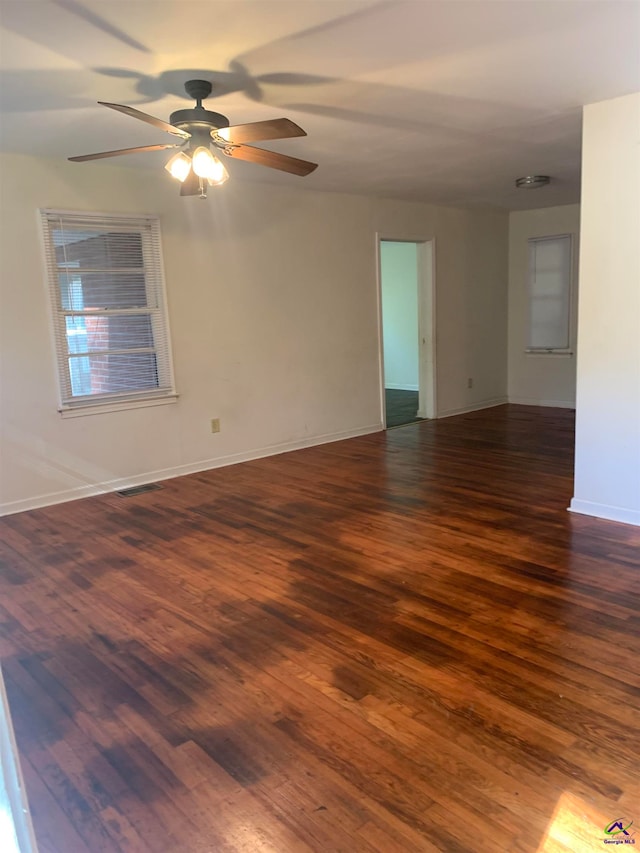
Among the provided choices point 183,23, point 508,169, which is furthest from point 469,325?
point 183,23

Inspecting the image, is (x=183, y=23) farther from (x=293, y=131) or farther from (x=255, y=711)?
(x=255, y=711)

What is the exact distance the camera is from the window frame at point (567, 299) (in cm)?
729

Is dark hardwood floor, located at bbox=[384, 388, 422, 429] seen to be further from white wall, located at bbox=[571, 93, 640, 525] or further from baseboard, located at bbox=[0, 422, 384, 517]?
white wall, located at bbox=[571, 93, 640, 525]

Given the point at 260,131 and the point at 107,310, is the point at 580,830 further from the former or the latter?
the point at 107,310

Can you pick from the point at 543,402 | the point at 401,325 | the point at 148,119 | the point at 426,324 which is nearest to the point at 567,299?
the point at 543,402

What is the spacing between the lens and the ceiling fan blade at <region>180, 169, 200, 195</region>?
10.5 ft

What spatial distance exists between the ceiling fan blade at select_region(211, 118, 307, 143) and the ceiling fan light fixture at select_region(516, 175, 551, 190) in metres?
3.41

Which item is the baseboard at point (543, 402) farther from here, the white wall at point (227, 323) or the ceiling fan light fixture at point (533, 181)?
the ceiling fan light fixture at point (533, 181)

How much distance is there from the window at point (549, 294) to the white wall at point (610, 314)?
410 cm

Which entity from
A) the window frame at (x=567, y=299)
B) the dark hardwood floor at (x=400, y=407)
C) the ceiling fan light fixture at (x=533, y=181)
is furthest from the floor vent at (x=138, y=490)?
the window frame at (x=567, y=299)

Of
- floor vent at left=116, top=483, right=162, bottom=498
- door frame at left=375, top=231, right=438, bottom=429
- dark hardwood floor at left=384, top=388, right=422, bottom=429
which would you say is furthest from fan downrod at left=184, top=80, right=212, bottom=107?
dark hardwood floor at left=384, top=388, right=422, bottom=429

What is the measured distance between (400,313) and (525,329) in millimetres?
2222

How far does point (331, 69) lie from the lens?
108 inches

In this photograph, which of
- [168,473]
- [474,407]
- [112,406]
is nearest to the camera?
[112,406]
